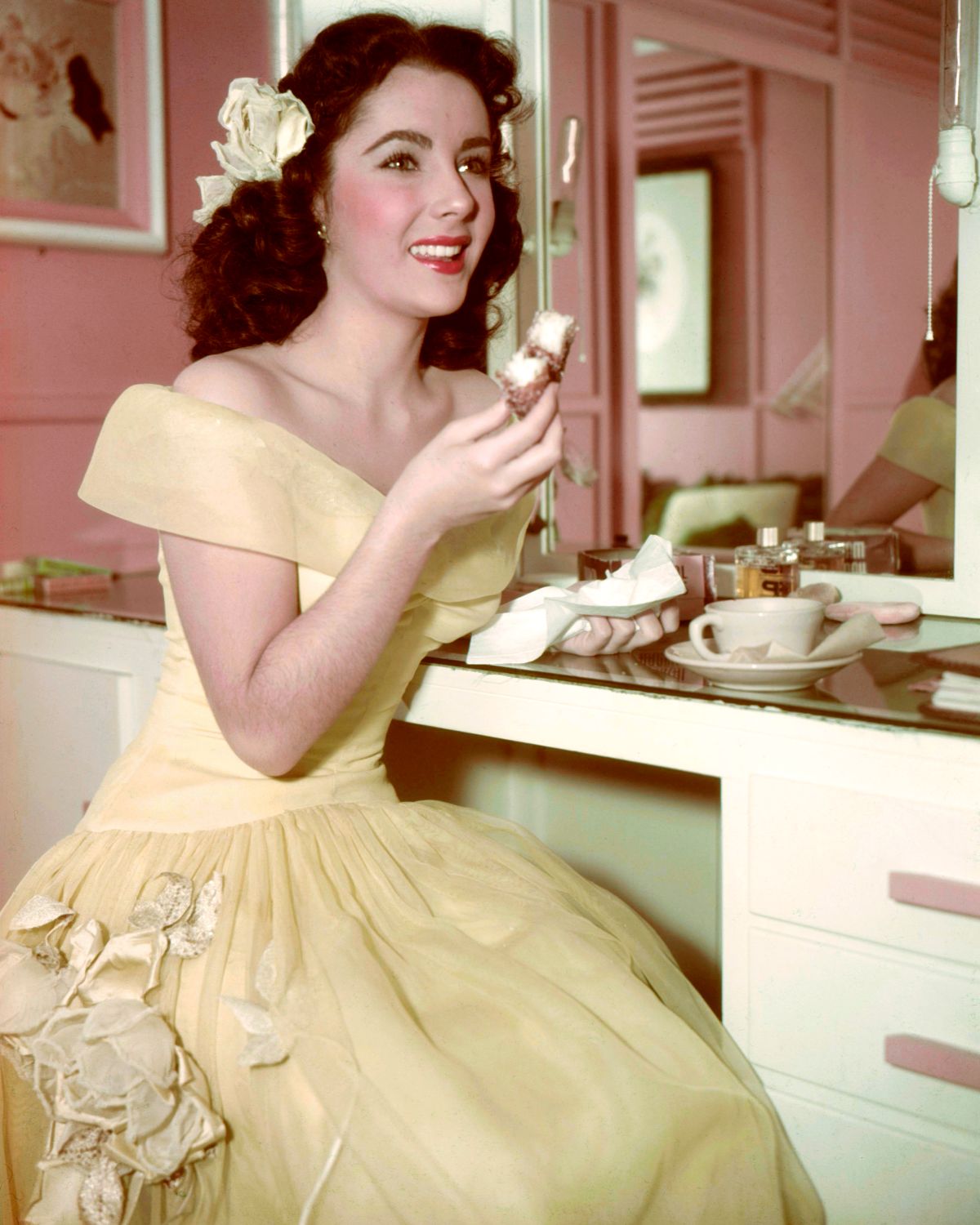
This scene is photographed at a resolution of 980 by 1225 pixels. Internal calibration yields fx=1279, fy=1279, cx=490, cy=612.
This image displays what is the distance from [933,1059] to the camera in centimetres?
104

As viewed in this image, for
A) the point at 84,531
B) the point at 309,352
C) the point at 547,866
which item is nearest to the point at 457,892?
the point at 547,866

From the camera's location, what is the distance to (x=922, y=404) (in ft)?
5.20

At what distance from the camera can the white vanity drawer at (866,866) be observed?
1.01 m

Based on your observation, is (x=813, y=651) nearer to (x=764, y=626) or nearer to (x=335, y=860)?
(x=764, y=626)

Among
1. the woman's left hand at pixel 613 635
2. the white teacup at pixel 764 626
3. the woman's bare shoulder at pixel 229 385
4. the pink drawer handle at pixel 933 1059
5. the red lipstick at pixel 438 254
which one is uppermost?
the red lipstick at pixel 438 254

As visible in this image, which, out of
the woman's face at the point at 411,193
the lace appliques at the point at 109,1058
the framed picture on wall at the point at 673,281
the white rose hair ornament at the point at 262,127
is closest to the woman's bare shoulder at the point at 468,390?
the woman's face at the point at 411,193

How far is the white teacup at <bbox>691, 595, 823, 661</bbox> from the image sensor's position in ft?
3.84

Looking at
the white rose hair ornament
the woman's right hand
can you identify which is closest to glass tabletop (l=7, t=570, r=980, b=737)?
the woman's right hand

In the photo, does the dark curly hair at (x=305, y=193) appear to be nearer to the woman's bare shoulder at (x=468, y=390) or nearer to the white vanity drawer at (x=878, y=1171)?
the woman's bare shoulder at (x=468, y=390)

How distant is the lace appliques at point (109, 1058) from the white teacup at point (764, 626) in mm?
508

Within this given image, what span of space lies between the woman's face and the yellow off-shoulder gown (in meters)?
0.22

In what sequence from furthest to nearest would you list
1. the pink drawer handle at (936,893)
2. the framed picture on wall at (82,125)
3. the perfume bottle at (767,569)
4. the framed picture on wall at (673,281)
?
the framed picture on wall at (673,281)
the framed picture on wall at (82,125)
the perfume bottle at (767,569)
the pink drawer handle at (936,893)

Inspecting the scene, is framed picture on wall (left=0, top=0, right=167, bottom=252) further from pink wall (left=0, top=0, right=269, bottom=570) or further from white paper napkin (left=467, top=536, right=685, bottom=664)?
white paper napkin (left=467, top=536, right=685, bottom=664)

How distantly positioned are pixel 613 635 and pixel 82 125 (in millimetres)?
1474
